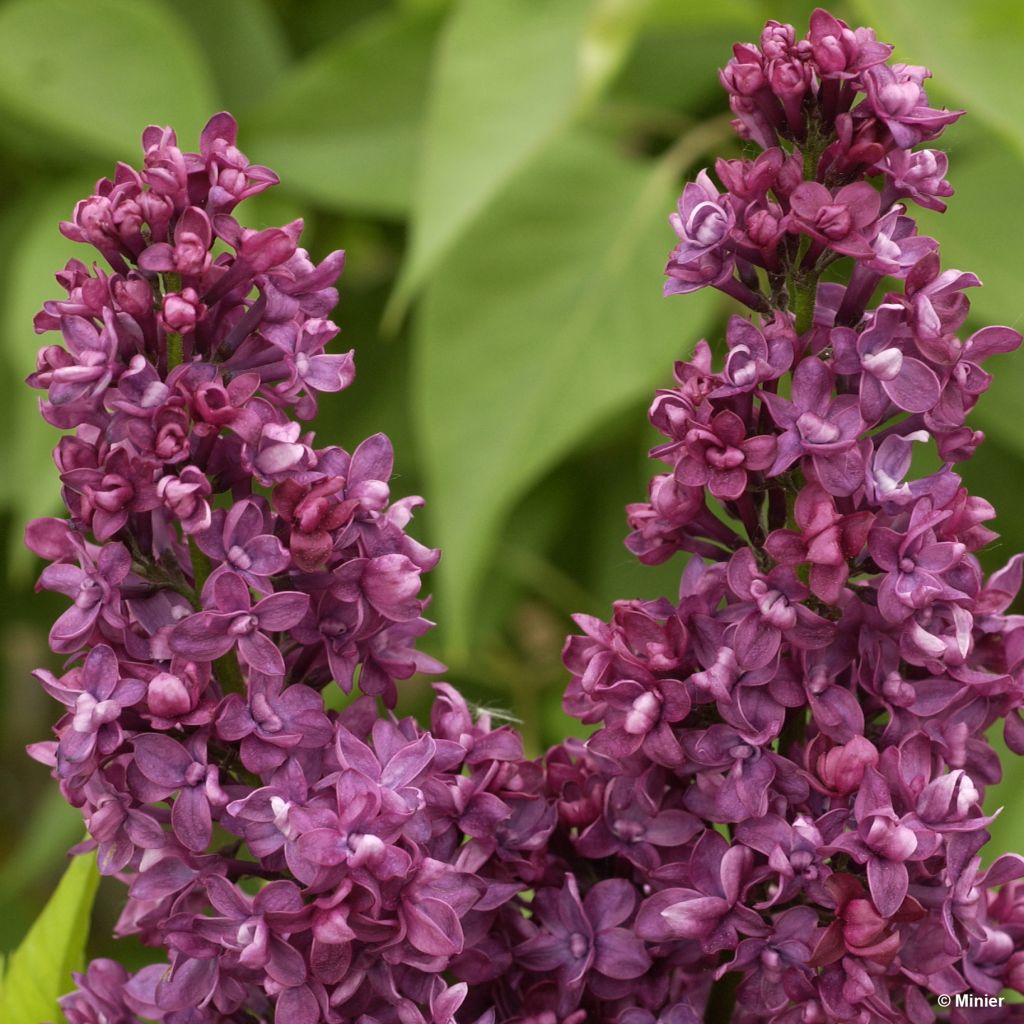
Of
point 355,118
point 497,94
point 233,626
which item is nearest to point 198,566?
point 233,626

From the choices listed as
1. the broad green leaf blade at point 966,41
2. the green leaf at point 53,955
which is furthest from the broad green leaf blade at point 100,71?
the green leaf at point 53,955

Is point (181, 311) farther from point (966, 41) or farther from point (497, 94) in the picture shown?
point (966, 41)

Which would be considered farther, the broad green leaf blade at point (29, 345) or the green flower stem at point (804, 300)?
the broad green leaf blade at point (29, 345)

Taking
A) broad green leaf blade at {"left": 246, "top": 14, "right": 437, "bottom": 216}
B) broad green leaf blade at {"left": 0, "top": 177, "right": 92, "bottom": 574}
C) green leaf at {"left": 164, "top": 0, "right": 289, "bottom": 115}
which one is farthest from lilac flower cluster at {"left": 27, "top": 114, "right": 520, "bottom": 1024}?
green leaf at {"left": 164, "top": 0, "right": 289, "bottom": 115}

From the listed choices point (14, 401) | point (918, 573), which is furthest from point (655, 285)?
point (918, 573)

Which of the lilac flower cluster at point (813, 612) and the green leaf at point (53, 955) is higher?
the lilac flower cluster at point (813, 612)

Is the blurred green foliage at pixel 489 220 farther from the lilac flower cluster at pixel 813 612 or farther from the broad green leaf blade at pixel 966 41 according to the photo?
the lilac flower cluster at pixel 813 612
